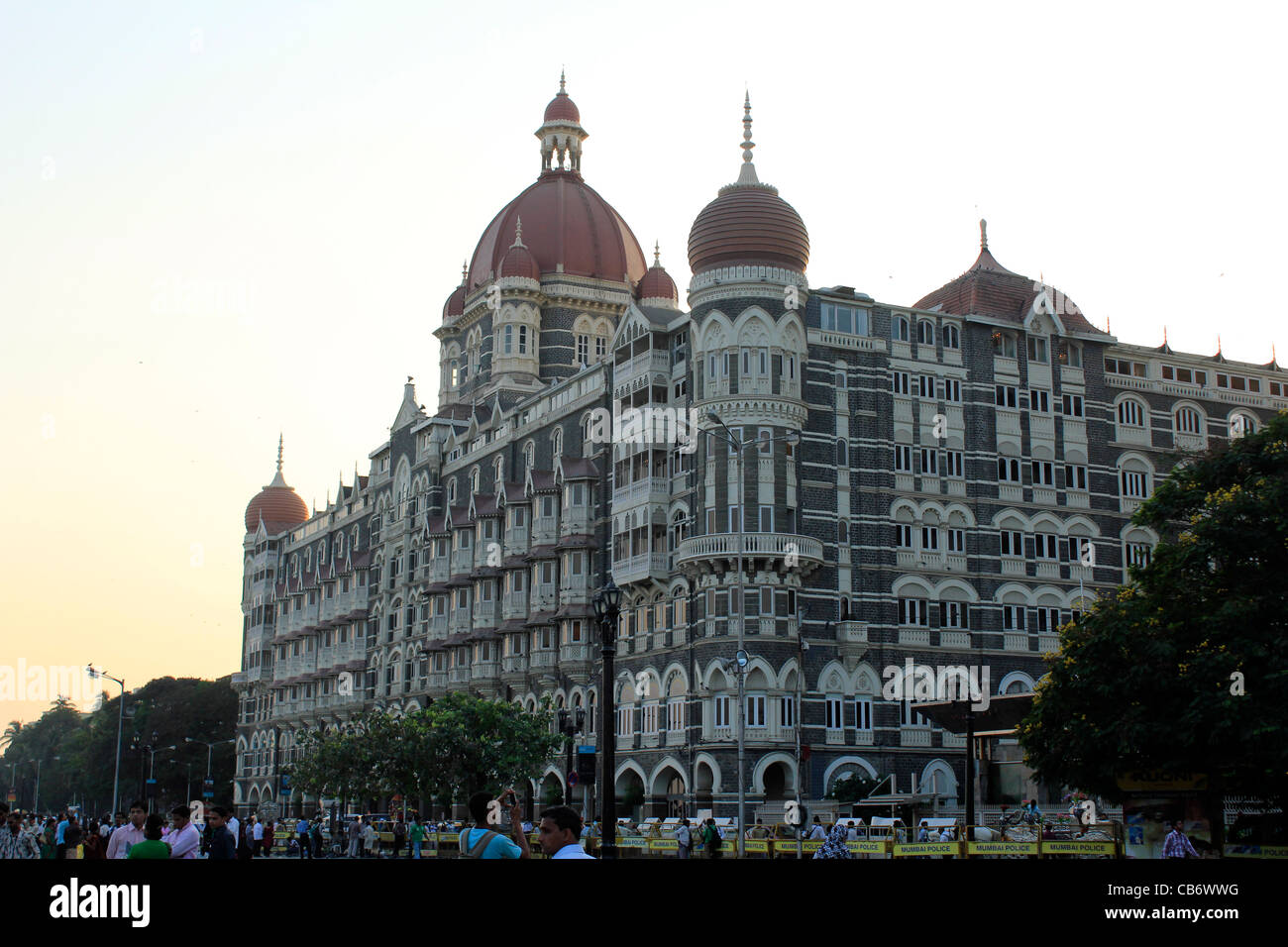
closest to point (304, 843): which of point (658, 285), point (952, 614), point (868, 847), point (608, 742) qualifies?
point (868, 847)

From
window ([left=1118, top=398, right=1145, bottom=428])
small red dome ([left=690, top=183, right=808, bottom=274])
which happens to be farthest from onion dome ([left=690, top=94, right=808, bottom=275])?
window ([left=1118, top=398, right=1145, bottom=428])

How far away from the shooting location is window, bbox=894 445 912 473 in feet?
205

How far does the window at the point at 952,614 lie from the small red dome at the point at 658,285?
28306 millimetres

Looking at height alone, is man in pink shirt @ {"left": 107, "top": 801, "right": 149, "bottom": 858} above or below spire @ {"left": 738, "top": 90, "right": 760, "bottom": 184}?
below

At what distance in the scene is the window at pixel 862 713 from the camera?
59.3 meters

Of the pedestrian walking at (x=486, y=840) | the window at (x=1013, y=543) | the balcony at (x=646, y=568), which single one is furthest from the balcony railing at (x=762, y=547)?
the pedestrian walking at (x=486, y=840)

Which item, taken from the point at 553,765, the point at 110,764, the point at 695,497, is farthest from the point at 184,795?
the point at 695,497

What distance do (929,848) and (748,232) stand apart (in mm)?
31743

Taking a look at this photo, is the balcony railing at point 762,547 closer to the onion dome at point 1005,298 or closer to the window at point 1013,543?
the window at point 1013,543

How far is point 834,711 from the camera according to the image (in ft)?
193

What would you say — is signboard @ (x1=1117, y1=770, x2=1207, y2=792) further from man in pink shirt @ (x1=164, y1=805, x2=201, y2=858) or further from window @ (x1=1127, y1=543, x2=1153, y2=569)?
window @ (x1=1127, y1=543, x2=1153, y2=569)

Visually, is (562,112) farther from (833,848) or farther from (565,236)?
(833,848)

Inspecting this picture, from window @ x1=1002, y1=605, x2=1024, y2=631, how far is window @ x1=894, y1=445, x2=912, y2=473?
7.36 m

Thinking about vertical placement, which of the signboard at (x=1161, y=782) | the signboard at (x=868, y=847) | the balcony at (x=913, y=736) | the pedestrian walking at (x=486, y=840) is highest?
the balcony at (x=913, y=736)
